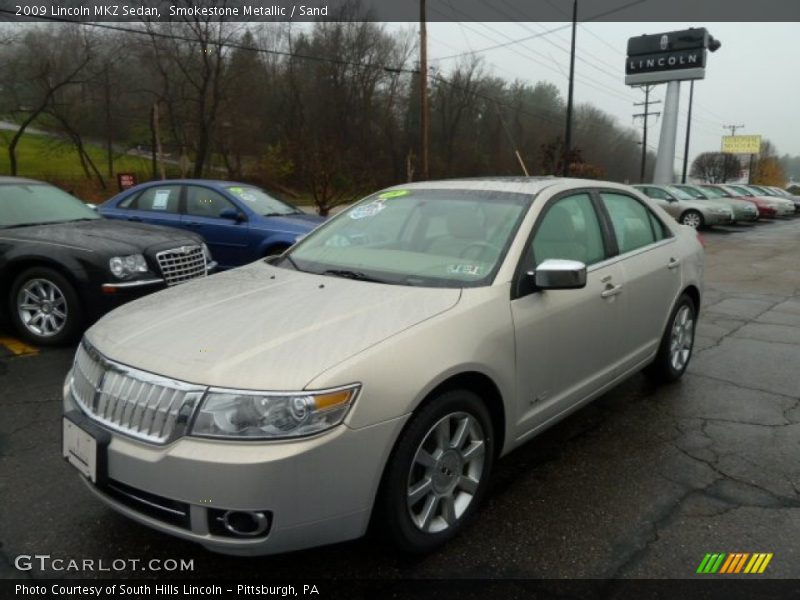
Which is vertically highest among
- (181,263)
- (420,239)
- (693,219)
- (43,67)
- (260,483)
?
(43,67)

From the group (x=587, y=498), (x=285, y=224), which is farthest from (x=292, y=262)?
(x=285, y=224)

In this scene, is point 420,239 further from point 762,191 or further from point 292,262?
point 762,191

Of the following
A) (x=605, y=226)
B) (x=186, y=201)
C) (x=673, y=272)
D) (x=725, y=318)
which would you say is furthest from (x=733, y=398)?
(x=186, y=201)

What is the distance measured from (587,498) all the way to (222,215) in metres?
6.02

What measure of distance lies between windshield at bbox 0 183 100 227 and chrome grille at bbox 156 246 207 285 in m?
1.41

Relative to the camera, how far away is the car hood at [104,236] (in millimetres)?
5191

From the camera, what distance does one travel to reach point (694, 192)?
2220 cm

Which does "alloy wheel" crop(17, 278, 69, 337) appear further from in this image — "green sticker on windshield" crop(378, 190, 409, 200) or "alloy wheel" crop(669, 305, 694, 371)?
"alloy wheel" crop(669, 305, 694, 371)

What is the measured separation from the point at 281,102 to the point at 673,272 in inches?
1743

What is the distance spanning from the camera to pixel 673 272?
4223 mm

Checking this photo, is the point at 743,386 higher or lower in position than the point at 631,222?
lower

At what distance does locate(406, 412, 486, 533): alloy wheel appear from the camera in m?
2.39

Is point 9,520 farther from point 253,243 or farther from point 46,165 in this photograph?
point 46,165

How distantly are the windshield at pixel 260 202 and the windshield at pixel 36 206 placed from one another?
195cm
